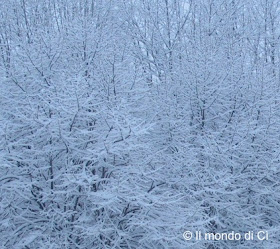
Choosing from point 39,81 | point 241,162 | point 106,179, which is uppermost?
point 39,81

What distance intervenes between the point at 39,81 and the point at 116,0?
680 centimetres

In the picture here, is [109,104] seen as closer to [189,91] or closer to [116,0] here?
[189,91]

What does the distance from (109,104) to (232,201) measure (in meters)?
3.99

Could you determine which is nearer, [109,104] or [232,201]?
[109,104]

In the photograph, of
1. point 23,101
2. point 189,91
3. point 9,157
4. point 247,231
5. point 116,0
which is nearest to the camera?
point 9,157

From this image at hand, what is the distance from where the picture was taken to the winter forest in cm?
854

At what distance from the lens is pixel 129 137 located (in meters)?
8.59

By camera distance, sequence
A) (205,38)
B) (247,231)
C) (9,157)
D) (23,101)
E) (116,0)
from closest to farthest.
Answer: (9,157) < (23,101) < (247,231) < (205,38) < (116,0)

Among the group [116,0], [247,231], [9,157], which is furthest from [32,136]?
[116,0]

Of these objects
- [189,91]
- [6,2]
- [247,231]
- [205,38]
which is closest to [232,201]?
[247,231]

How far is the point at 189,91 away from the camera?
1173 centimetres

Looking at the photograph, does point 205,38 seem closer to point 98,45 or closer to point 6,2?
point 98,45

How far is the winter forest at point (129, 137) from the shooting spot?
8539 millimetres

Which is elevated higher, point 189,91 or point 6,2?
point 6,2
